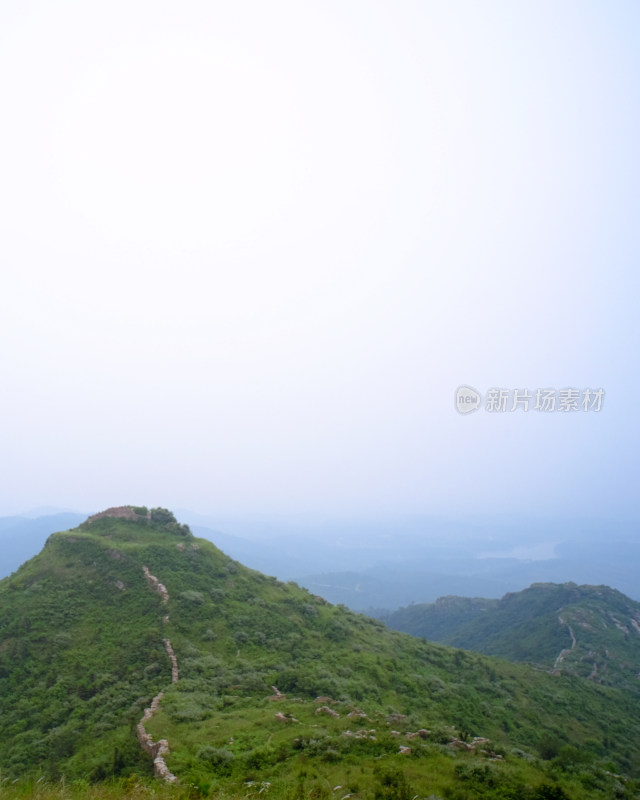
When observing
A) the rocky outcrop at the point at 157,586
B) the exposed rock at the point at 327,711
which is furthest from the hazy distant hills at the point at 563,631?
the rocky outcrop at the point at 157,586

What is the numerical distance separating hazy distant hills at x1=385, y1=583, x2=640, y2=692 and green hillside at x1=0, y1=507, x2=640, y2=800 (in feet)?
42.5

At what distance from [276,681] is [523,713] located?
23.4 m

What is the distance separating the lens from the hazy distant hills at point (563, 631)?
59281mm

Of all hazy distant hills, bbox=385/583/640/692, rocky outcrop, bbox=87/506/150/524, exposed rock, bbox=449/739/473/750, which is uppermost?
rocky outcrop, bbox=87/506/150/524

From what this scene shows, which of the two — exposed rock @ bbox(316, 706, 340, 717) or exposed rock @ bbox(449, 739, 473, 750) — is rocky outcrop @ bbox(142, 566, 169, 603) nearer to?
exposed rock @ bbox(316, 706, 340, 717)

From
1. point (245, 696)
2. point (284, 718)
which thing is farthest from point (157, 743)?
point (245, 696)

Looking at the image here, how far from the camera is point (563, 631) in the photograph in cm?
7219

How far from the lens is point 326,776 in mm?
15961

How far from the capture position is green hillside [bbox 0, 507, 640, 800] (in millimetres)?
16781

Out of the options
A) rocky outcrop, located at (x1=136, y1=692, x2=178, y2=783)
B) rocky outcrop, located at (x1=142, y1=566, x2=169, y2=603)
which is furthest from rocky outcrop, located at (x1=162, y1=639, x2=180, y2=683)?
rocky outcrop, located at (x1=136, y1=692, x2=178, y2=783)

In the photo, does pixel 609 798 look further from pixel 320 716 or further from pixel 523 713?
pixel 523 713

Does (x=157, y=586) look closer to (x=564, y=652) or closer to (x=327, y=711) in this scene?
(x=327, y=711)

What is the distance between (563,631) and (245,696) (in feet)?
223

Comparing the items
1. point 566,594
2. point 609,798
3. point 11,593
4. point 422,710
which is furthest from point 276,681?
point 566,594
